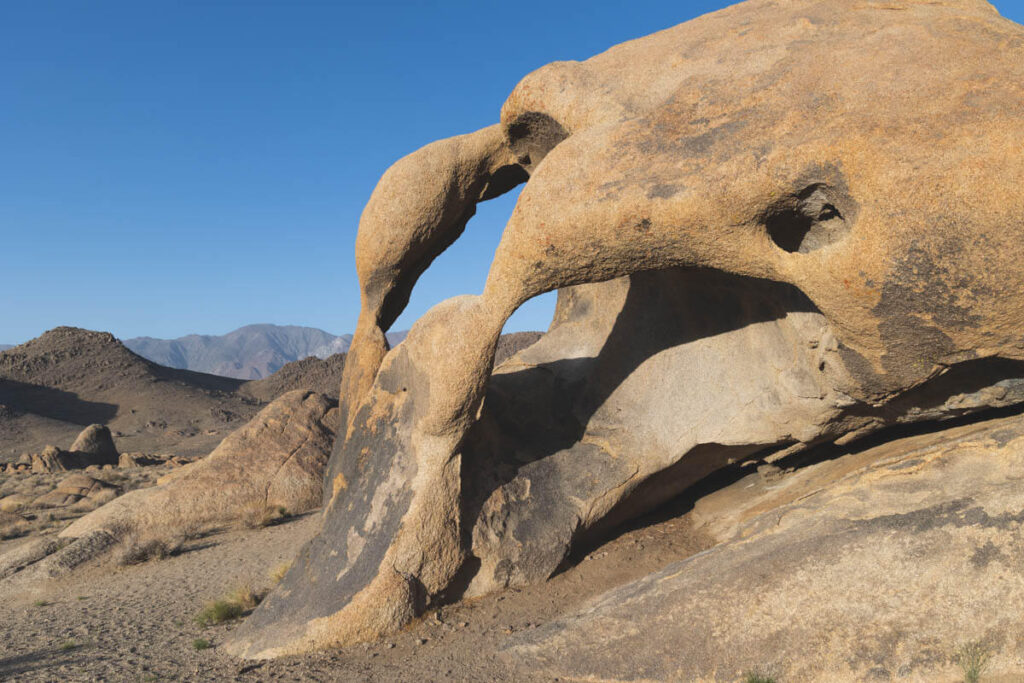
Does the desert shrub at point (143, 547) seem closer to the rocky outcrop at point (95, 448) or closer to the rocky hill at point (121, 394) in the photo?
the rocky outcrop at point (95, 448)

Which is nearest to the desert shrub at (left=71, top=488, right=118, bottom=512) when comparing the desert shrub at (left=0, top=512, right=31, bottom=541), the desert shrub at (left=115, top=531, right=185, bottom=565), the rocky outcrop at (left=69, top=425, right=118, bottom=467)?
the desert shrub at (left=0, top=512, right=31, bottom=541)

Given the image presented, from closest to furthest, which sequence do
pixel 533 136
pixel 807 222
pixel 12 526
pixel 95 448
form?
pixel 807 222
pixel 533 136
pixel 12 526
pixel 95 448

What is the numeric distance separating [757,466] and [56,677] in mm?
5361

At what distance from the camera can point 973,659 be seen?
10.7 feet

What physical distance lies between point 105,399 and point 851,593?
136ft

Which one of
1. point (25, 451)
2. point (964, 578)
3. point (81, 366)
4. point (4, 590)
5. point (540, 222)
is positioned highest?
point (81, 366)

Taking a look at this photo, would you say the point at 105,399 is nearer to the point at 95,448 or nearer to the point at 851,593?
the point at 95,448

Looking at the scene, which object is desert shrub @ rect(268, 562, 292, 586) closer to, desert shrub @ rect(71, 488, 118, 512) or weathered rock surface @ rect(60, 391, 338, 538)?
weathered rock surface @ rect(60, 391, 338, 538)

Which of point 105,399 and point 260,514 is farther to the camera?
point 105,399

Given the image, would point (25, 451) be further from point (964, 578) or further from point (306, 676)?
point (964, 578)

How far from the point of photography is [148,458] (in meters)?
18.6

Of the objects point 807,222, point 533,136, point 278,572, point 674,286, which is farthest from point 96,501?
point 807,222

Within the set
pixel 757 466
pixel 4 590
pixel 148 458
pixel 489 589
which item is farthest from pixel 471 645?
pixel 148 458

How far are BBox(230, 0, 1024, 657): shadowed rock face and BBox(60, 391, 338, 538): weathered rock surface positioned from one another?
3.51 metres
